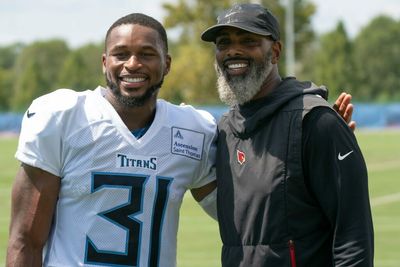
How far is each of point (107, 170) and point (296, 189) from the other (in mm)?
842

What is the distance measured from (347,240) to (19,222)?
1393 mm

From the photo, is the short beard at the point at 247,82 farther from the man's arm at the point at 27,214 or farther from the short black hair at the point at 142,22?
the man's arm at the point at 27,214

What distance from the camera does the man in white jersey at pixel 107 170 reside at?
4074mm

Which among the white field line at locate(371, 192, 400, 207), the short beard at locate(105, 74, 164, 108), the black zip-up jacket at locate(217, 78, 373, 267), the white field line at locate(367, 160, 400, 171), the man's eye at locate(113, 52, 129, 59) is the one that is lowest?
the black zip-up jacket at locate(217, 78, 373, 267)

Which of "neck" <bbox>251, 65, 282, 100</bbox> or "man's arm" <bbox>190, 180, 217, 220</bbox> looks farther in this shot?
"man's arm" <bbox>190, 180, 217, 220</bbox>

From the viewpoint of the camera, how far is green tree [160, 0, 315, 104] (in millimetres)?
50062

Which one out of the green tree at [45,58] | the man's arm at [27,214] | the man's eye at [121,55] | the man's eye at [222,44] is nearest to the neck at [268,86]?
the man's eye at [222,44]

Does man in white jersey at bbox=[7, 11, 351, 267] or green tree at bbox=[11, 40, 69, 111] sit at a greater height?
green tree at bbox=[11, 40, 69, 111]

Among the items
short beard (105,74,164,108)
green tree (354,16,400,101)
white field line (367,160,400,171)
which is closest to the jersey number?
short beard (105,74,164,108)

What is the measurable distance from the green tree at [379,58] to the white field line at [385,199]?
2356 inches

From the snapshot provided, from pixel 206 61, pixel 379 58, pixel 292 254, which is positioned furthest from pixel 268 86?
pixel 379 58

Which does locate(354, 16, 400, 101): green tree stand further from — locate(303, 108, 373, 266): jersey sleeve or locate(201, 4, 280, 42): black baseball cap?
locate(303, 108, 373, 266): jersey sleeve

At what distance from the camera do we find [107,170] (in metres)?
4.21

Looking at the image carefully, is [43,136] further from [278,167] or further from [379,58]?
[379,58]
